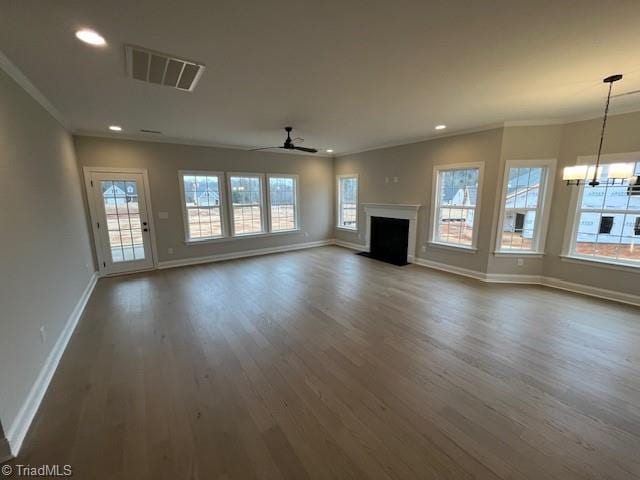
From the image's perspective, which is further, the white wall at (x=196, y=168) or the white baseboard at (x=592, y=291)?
the white wall at (x=196, y=168)

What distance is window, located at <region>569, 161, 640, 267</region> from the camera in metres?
3.68

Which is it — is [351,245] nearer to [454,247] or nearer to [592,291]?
[454,247]

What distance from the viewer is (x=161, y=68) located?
7.59ft

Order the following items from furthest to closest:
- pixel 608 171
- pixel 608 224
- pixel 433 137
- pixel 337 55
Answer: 1. pixel 433 137
2. pixel 608 224
3. pixel 608 171
4. pixel 337 55

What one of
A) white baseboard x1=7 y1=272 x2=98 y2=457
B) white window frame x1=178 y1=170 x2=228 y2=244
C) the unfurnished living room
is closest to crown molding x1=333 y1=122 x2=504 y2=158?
the unfurnished living room

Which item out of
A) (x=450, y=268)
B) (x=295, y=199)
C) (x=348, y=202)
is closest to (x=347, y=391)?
(x=450, y=268)

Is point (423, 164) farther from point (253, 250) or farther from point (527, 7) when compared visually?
point (253, 250)

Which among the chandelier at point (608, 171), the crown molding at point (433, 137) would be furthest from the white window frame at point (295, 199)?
the chandelier at point (608, 171)

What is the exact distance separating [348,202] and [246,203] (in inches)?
115

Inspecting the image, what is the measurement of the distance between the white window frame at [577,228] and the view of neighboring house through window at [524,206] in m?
0.31

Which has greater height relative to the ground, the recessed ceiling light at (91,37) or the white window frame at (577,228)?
the recessed ceiling light at (91,37)

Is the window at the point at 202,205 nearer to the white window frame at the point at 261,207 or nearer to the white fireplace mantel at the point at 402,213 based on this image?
the white window frame at the point at 261,207

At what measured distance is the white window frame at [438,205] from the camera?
4.64 meters

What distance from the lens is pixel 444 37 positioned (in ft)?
6.19
